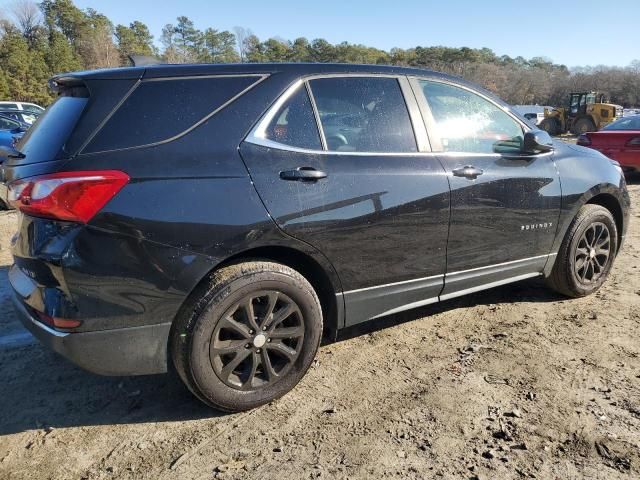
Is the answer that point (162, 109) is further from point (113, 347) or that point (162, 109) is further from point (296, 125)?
point (113, 347)

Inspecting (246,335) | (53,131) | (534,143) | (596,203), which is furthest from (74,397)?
(596,203)

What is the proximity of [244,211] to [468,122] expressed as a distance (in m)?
1.81

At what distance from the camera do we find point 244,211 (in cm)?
251

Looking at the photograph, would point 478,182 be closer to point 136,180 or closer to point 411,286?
point 411,286

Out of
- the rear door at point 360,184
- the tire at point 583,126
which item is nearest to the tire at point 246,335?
the rear door at point 360,184

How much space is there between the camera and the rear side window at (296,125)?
2.71 metres

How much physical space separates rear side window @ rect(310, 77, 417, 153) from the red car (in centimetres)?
834

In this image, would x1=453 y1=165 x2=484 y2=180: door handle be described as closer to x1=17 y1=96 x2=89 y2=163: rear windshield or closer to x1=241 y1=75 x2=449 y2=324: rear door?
x1=241 y1=75 x2=449 y2=324: rear door

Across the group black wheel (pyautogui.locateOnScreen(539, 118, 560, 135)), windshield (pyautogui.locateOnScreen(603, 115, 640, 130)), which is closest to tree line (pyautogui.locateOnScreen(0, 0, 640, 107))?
black wheel (pyautogui.locateOnScreen(539, 118, 560, 135))

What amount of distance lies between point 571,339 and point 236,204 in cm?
250

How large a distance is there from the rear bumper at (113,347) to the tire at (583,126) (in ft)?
92.6

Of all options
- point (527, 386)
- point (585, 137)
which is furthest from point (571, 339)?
point (585, 137)

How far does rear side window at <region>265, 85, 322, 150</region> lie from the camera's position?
2.71m

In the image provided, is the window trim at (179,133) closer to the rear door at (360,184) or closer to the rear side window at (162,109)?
the rear side window at (162,109)
